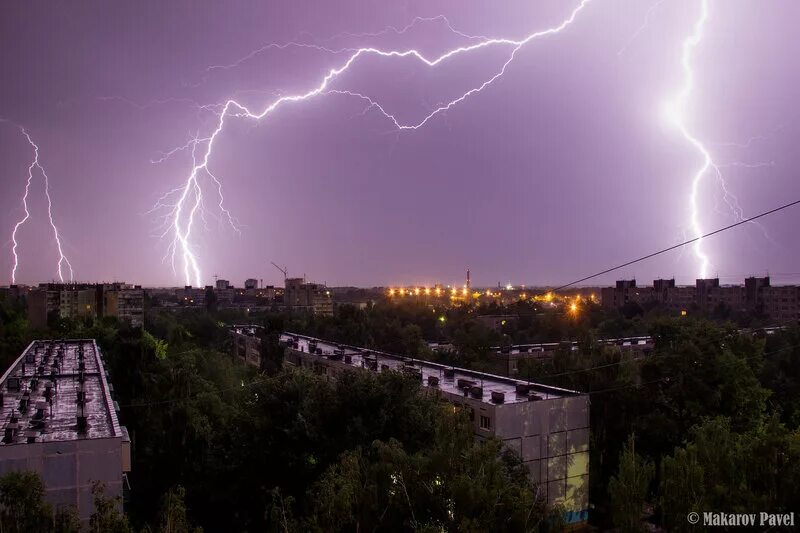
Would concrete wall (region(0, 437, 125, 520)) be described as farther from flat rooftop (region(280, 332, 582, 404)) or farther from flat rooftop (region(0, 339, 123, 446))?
flat rooftop (region(280, 332, 582, 404))

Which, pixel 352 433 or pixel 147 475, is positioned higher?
pixel 352 433

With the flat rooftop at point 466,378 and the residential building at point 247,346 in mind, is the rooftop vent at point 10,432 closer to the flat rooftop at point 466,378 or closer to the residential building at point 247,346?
the flat rooftop at point 466,378

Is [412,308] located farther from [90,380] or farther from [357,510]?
[357,510]

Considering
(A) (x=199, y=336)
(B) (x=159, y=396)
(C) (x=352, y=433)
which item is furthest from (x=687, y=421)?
(A) (x=199, y=336)

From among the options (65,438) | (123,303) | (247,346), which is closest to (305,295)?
(123,303)

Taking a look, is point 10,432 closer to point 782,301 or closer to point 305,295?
point 782,301

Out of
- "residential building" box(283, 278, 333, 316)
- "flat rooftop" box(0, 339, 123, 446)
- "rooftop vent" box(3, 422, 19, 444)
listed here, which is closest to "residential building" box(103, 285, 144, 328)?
"residential building" box(283, 278, 333, 316)
